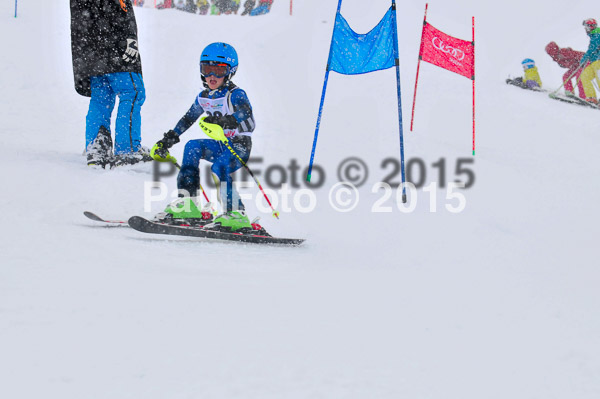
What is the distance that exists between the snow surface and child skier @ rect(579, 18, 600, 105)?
14.4 ft

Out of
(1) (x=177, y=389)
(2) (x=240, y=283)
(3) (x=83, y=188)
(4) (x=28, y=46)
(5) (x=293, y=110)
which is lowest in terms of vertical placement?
(1) (x=177, y=389)

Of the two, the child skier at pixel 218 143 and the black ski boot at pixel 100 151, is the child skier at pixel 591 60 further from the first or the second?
the black ski boot at pixel 100 151

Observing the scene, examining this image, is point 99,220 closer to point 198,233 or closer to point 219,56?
point 198,233

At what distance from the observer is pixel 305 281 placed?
3.28 m

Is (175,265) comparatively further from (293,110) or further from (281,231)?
(293,110)

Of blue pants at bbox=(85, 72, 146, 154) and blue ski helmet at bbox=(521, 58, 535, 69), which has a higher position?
blue ski helmet at bbox=(521, 58, 535, 69)

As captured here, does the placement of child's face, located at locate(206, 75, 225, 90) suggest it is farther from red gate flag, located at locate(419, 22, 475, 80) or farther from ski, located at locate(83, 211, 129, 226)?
red gate flag, located at locate(419, 22, 475, 80)

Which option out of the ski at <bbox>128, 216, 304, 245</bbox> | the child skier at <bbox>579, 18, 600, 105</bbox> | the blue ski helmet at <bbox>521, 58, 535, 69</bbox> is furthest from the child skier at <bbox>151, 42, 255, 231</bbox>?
the blue ski helmet at <bbox>521, 58, 535, 69</bbox>

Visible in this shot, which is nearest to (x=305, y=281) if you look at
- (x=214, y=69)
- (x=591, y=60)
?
(x=214, y=69)

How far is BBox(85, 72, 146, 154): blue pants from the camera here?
226 inches

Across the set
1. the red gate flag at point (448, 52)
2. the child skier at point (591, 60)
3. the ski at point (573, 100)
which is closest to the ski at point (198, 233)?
the red gate flag at point (448, 52)

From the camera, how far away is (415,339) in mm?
2480

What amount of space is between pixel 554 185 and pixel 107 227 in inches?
219

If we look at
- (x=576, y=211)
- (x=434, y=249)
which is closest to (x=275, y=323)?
(x=434, y=249)
